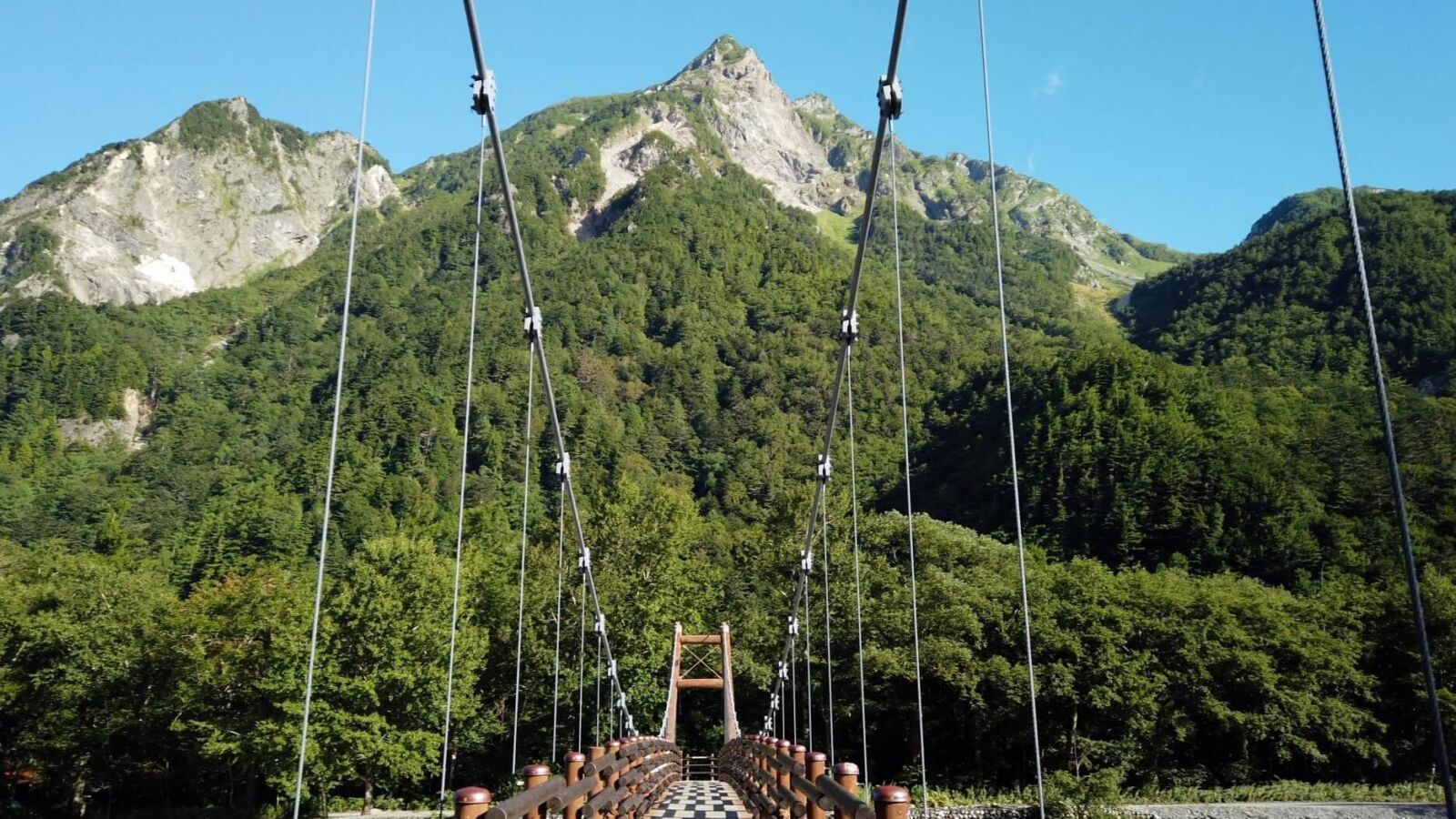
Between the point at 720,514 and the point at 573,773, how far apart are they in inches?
1916

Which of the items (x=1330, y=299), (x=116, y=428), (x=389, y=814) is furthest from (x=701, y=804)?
(x=116, y=428)

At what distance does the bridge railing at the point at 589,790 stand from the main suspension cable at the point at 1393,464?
251 cm

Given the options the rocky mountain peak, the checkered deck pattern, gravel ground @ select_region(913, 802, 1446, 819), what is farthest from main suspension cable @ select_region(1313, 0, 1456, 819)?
the rocky mountain peak

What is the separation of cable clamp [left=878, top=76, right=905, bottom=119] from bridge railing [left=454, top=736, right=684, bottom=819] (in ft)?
14.4

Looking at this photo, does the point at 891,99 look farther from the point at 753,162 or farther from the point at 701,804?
the point at 753,162

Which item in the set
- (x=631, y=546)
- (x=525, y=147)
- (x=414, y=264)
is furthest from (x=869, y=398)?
(x=525, y=147)

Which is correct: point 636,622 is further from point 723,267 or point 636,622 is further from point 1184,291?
point 1184,291

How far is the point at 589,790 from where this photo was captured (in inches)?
201

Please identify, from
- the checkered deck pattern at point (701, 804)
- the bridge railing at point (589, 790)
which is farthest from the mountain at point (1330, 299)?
the bridge railing at point (589, 790)

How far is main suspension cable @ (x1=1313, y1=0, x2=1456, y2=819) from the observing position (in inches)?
92.1

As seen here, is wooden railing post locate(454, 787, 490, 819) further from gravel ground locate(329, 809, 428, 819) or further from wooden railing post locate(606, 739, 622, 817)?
gravel ground locate(329, 809, 428, 819)

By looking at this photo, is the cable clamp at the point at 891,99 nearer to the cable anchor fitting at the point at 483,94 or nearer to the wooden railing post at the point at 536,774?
the cable anchor fitting at the point at 483,94

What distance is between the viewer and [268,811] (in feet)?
90.5

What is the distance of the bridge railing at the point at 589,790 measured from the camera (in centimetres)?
284
